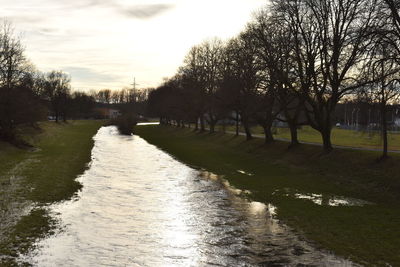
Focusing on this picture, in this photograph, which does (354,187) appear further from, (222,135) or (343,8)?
(222,135)

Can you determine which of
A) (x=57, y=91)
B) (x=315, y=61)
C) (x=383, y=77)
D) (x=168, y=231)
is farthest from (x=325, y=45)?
(x=57, y=91)

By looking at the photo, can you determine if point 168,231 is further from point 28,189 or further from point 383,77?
point 383,77

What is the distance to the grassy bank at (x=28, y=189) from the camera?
1383cm

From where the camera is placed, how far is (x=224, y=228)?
1602cm

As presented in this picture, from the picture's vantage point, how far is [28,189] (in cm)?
2197

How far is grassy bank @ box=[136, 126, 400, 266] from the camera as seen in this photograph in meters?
14.2

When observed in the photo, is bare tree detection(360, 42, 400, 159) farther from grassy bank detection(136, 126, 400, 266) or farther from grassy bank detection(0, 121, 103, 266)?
grassy bank detection(0, 121, 103, 266)

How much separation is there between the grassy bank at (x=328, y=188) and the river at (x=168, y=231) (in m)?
1.16

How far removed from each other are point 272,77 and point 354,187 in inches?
692

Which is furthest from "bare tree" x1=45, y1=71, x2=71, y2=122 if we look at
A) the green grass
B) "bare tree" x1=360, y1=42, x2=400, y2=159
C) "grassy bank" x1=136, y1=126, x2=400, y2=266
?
"bare tree" x1=360, y1=42, x2=400, y2=159

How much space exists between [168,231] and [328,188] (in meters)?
13.3

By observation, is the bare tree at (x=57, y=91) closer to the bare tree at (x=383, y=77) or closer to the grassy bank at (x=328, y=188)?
the grassy bank at (x=328, y=188)

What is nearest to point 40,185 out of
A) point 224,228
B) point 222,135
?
point 224,228

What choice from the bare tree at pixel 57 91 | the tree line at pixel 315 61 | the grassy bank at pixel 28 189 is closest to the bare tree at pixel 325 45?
the tree line at pixel 315 61
